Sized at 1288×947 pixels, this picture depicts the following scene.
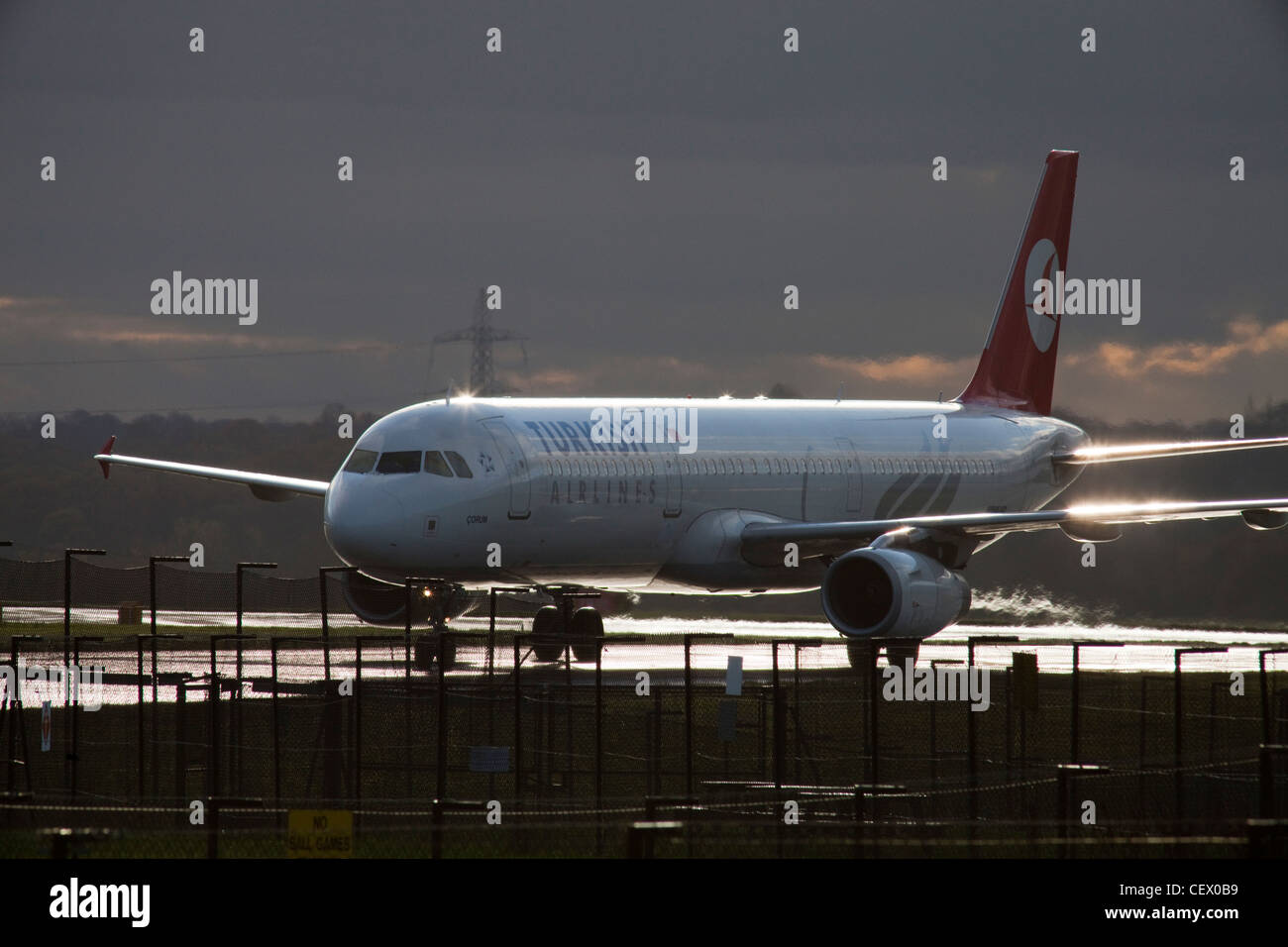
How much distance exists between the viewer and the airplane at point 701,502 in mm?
28062

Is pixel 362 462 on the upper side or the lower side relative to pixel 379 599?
A: upper

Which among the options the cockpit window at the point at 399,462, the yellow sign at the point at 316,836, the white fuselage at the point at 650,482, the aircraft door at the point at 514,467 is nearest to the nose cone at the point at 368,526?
the white fuselage at the point at 650,482

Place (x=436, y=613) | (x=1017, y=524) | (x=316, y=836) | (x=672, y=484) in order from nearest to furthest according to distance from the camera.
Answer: (x=316, y=836) < (x=1017, y=524) < (x=436, y=613) < (x=672, y=484)

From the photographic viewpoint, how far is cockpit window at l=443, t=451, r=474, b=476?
92.4 ft

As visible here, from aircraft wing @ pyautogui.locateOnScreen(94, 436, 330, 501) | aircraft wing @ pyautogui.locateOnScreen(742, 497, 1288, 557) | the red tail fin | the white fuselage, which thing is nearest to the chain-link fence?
the white fuselage

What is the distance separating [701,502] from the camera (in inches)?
1268

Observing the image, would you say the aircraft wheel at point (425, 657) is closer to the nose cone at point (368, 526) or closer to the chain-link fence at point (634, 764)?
the chain-link fence at point (634, 764)

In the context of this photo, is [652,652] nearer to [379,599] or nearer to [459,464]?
[379,599]

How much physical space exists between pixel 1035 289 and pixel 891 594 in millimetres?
14258

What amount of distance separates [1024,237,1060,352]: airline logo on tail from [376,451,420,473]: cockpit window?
17733 millimetres

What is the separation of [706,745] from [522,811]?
5.75 m

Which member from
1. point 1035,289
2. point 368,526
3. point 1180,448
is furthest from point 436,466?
point 1035,289

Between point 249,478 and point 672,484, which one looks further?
point 249,478
